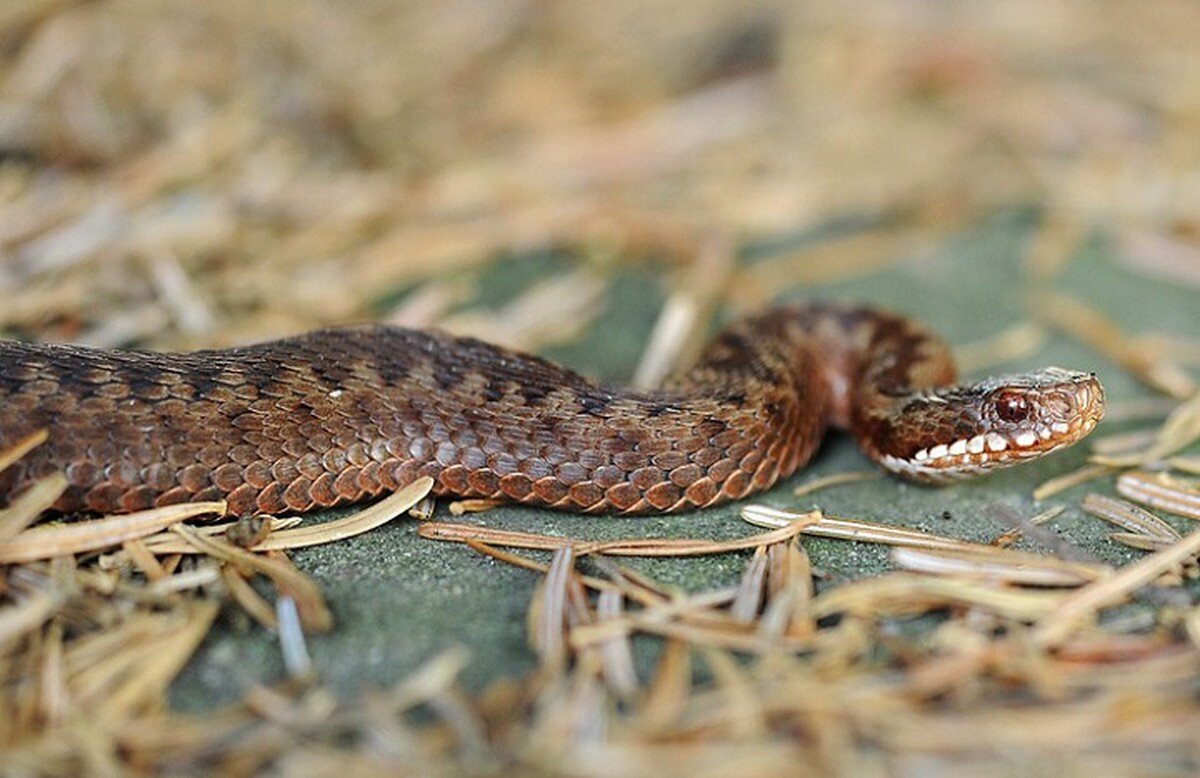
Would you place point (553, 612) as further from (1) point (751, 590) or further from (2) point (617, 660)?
(1) point (751, 590)

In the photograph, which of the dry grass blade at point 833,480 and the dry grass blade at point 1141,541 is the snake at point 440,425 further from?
the dry grass blade at point 1141,541

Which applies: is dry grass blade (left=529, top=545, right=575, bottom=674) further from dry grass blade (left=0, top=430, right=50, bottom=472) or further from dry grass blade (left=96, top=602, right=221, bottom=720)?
dry grass blade (left=0, top=430, right=50, bottom=472)

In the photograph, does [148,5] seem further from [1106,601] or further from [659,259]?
[1106,601]

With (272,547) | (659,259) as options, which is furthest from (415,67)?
(272,547)

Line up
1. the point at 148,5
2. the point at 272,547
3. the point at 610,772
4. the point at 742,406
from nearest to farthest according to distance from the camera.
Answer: the point at 610,772, the point at 272,547, the point at 742,406, the point at 148,5

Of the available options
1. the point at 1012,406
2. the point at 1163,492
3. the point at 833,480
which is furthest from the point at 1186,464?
the point at 833,480

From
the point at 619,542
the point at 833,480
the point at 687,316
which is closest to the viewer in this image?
the point at 619,542
